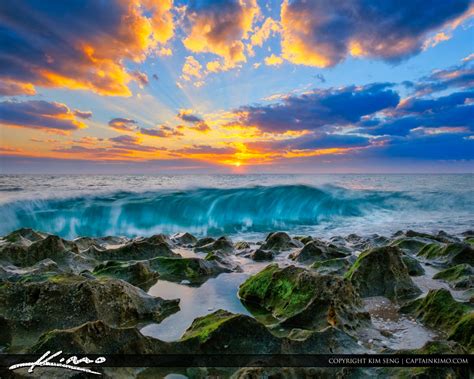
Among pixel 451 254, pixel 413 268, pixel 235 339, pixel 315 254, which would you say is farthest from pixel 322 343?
pixel 451 254

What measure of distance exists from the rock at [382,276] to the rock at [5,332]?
4.53 meters

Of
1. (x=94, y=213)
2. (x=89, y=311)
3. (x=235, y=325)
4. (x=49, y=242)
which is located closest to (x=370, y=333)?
(x=235, y=325)

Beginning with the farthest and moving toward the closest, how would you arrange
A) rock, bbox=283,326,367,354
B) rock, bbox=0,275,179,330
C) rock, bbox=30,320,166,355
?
rock, bbox=0,275,179,330 < rock, bbox=283,326,367,354 < rock, bbox=30,320,166,355

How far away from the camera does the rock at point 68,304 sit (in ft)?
12.6

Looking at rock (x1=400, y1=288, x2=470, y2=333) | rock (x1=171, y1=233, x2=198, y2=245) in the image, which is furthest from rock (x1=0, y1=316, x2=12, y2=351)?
rock (x1=171, y1=233, x2=198, y2=245)

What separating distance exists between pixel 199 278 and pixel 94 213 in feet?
55.5

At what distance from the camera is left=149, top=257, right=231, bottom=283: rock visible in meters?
6.43

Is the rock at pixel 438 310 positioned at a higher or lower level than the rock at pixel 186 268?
higher

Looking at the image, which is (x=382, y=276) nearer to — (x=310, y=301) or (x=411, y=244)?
(x=310, y=301)

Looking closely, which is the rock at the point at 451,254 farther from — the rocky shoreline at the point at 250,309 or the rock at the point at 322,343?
the rock at the point at 322,343

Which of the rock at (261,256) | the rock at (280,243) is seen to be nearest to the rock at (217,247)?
the rock at (280,243)

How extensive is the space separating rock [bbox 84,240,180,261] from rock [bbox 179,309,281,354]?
4.60 meters

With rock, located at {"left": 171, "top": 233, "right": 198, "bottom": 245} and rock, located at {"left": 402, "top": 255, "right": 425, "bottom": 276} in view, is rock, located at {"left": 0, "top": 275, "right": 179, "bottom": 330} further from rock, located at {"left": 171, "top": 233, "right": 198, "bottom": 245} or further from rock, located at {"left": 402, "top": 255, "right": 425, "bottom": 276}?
rock, located at {"left": 171, "top": 233, "right": 198, "bottom": 245}

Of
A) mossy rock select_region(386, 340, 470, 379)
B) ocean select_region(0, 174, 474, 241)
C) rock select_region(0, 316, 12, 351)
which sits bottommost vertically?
ocean select_region(0, 174, 474, 241)
